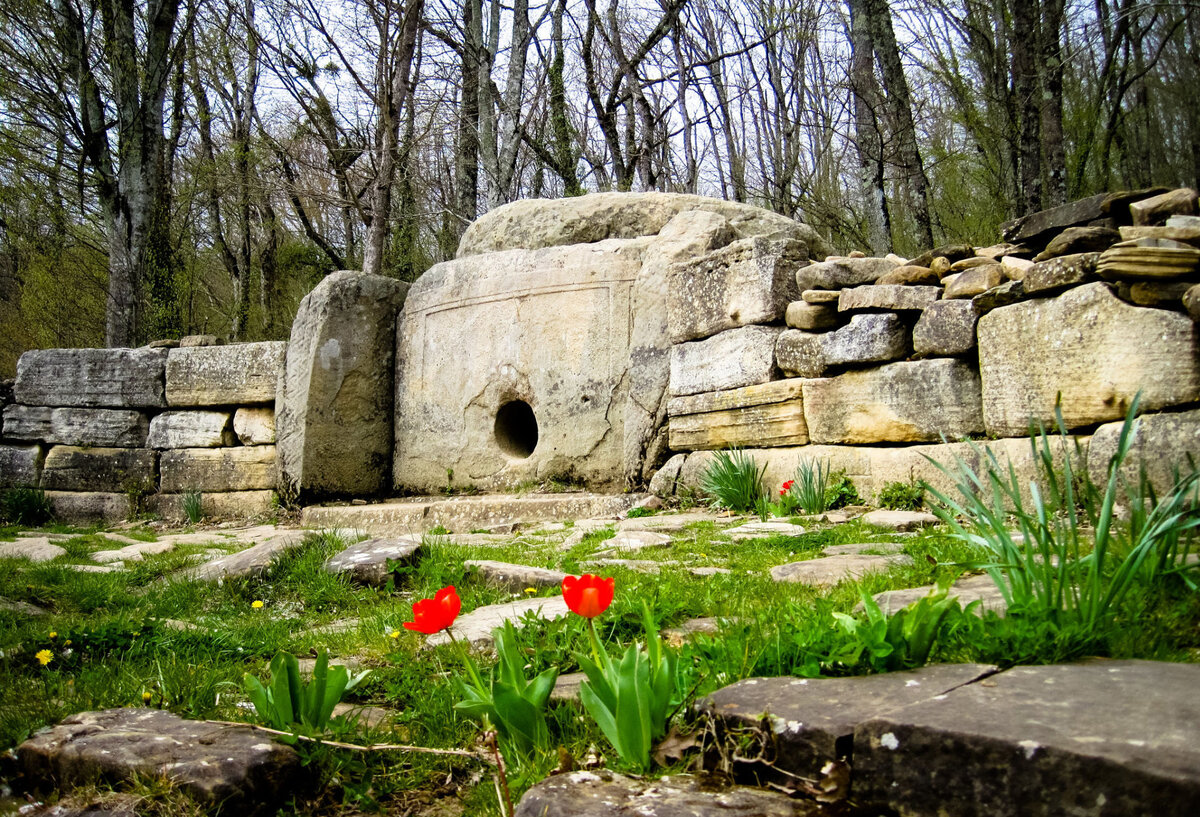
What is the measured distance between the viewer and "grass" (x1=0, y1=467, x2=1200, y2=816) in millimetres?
1681

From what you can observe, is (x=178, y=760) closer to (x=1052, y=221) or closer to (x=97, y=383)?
(x=1052, y=221)

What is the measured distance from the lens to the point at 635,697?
59.6 inches

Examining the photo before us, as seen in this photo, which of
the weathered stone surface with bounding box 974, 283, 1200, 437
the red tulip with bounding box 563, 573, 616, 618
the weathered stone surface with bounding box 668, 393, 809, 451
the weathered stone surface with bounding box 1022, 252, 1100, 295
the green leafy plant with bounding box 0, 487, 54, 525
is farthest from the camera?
the green leafy plant with bounding box 0, 487, 54, 525

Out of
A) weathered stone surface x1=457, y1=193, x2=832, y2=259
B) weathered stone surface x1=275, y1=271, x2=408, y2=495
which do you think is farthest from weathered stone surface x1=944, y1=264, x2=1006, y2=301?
weathered stone surface x1=275, y1=271, x2=408, y2=495

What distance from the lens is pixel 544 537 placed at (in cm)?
493

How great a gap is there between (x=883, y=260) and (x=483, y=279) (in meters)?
3.33

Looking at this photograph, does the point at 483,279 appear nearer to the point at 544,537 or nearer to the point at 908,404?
the point at 544,537

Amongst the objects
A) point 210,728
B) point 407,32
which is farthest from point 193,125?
point 210,728

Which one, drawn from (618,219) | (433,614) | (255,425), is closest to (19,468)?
(255,425)

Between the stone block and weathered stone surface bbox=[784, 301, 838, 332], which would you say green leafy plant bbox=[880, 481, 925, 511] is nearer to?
weathered stone surface bbox=[784, 301, 838, 332]

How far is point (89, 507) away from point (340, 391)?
3088 millimetres

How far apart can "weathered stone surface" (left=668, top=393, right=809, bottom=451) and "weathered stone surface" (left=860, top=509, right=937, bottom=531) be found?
1.14 m

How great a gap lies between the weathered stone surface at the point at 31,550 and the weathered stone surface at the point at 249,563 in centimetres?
149

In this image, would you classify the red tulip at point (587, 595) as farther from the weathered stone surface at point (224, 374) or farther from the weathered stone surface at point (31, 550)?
the weathered stone surface at point (224, 374)
